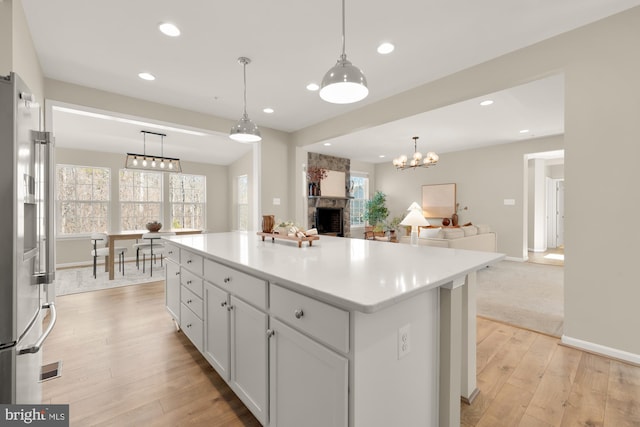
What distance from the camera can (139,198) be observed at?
6703 millimetres

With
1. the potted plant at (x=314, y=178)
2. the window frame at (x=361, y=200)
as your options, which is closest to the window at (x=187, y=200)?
the potted plant at (x=314, y=178)

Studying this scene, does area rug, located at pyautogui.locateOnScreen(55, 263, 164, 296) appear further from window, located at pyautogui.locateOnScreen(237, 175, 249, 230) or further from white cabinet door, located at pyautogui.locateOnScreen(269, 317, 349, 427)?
white cabinet door, located at pyautogui.locateOnScreen(269, 317, 349, 427)

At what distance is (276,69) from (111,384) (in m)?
3.22

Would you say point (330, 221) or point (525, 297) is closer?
point (525, 297)

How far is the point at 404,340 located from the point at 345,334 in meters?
0.33

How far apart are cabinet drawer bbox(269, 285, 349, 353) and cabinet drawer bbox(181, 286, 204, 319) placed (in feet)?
3.37

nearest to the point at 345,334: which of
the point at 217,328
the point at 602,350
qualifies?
the point at 217,328

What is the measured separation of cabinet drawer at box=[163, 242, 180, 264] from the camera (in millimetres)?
2514

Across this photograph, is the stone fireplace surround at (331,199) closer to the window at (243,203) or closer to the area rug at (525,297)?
the window at (243,203)

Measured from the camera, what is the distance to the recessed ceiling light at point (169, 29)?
239 cm

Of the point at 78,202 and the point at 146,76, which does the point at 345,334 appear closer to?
the point at 146,76

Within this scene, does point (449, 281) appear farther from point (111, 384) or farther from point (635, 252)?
point (111, 384)

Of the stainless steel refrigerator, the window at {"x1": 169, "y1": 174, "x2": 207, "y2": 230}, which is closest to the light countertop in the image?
the stainless steel refrigerator

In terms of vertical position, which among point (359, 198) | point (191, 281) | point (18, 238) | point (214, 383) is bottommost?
point (214, 383)
